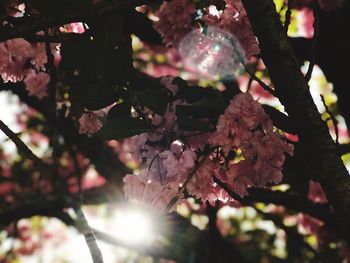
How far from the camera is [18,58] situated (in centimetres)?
167

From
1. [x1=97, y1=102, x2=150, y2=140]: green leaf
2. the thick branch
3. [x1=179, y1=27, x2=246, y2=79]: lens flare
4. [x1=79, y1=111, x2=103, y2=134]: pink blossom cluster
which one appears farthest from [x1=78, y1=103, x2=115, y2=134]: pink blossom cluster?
the thick branch

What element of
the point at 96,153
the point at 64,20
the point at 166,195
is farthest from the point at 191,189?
the point at 96,153

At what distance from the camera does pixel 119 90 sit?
4.89 ft

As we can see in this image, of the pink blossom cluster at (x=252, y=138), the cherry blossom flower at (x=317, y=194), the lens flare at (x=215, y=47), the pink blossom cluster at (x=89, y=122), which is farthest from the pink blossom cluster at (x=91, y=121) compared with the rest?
the cherry blossom flower at (x=317, y=194)

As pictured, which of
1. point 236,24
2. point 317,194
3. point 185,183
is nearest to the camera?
point 185,183

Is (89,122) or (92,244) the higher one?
(92,244)

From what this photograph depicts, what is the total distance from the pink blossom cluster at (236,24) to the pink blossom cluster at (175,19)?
0.62ft

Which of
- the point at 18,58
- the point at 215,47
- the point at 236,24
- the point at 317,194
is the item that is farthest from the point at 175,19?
the point at 317,194

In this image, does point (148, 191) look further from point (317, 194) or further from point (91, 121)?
point (317, 194)

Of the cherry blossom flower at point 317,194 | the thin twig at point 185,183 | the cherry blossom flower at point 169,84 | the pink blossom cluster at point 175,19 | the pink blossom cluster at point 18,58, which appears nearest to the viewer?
the thin twig at point 185,183

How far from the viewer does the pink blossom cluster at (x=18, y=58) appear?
1.51m

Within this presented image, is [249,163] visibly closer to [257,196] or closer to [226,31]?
[226,31]

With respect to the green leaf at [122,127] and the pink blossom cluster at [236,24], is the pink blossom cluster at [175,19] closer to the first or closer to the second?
the pink blossom cluster at [236,24]

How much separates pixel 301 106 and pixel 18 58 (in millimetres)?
1090
